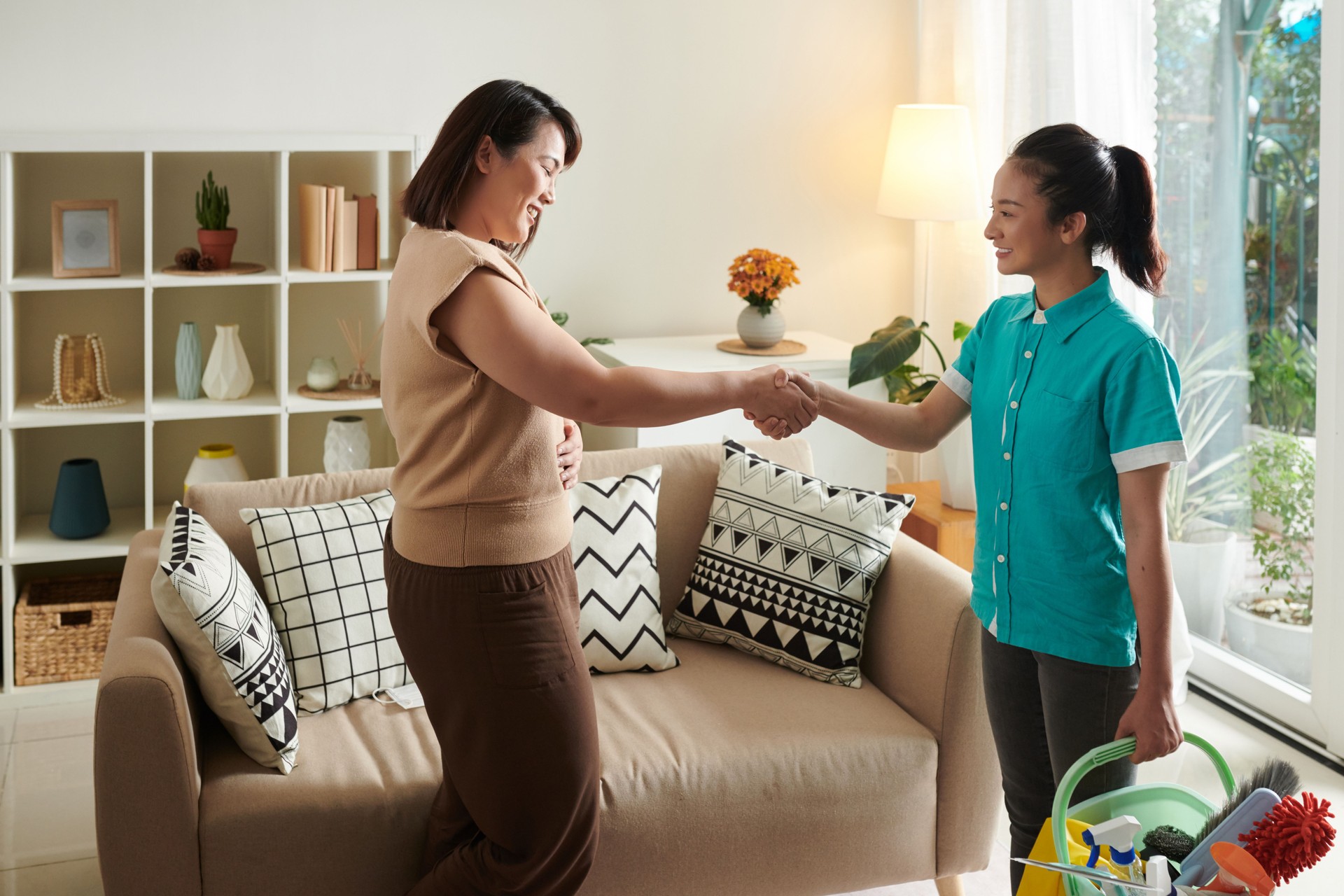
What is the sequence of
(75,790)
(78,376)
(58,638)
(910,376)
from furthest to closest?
1. (910,376)
2. (78,376)
3. (58,638)
4. (75,790)

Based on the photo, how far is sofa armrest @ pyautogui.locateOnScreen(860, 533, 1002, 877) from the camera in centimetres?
221

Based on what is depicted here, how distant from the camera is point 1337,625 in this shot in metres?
2.88

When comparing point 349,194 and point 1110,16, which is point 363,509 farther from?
point 1110,16

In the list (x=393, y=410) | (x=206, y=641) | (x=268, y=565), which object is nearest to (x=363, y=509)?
(x=268, y=565)

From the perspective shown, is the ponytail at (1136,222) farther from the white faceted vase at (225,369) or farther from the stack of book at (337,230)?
the white faceted vase at (225,369)

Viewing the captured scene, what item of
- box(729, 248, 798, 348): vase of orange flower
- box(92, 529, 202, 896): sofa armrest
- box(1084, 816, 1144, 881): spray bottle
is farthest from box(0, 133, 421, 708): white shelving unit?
box(1084, 816, 1144, 881): spray bottle

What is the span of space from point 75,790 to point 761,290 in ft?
7.22

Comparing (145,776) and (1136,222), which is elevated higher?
(1136,222)

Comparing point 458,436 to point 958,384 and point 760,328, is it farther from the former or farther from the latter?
point 760,328

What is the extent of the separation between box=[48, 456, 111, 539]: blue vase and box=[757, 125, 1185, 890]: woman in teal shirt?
102 inches

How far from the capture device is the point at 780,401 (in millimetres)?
1971

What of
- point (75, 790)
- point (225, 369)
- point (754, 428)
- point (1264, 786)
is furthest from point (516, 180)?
point (225, 369)

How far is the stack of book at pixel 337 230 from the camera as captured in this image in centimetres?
341

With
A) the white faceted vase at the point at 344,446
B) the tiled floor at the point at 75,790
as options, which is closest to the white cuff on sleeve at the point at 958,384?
the tiled floor at the point at 75,790
